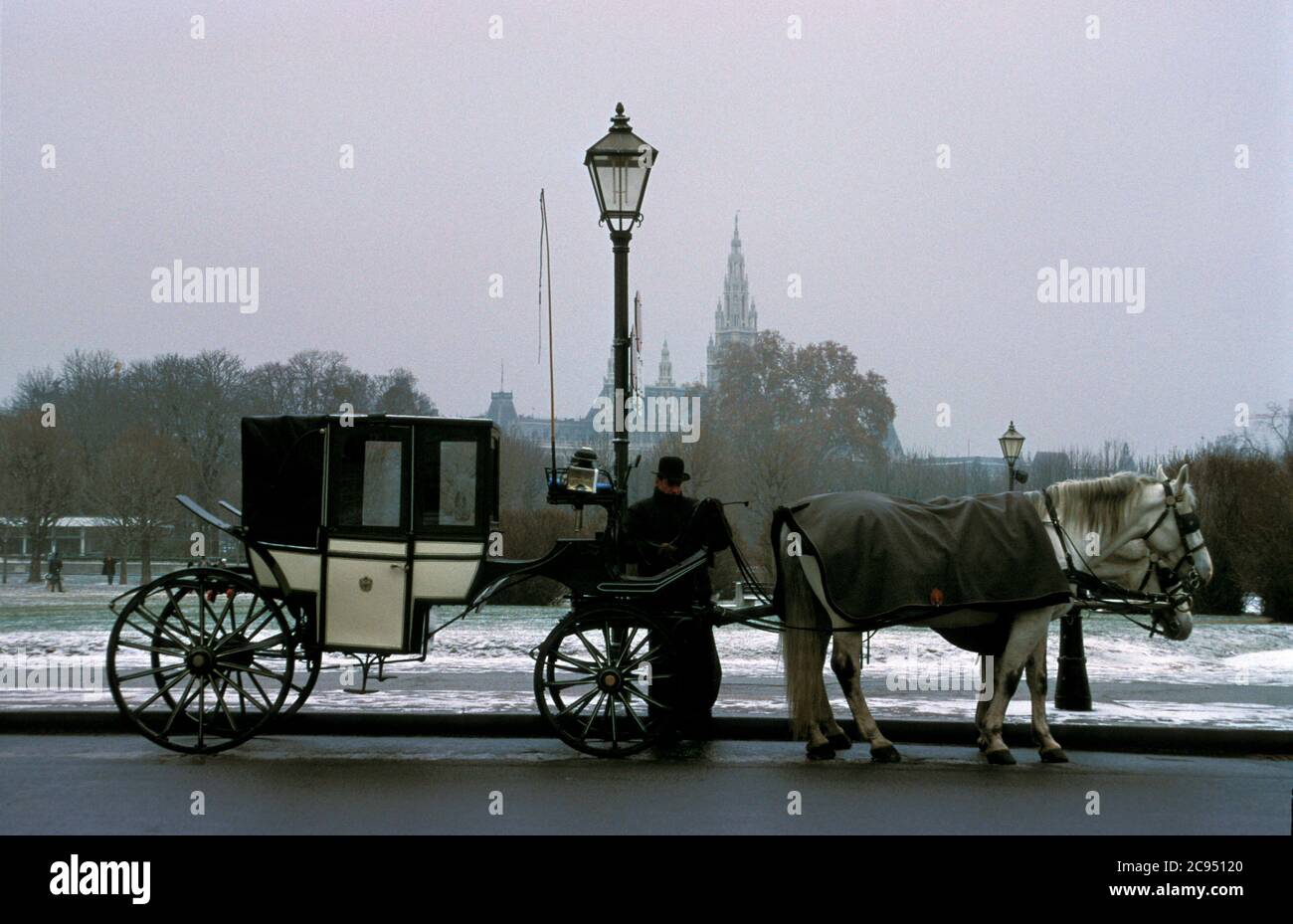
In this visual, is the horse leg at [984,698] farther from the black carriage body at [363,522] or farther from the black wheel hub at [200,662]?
the black wheel hub at [200,662]

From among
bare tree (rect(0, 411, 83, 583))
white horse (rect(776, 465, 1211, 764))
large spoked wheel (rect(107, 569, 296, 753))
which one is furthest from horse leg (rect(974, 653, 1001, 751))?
bare tree (rect(0, 411, 83, 583))

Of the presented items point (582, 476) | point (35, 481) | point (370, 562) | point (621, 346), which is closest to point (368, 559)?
point (370, 562)

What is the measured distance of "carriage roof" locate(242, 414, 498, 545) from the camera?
8641mm

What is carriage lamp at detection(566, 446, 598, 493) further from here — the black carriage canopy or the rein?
the rein

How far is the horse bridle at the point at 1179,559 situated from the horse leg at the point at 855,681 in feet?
6.60

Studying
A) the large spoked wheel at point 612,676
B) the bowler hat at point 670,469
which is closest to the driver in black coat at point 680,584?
the bowler hat at point 670,469

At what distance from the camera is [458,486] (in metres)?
8.80

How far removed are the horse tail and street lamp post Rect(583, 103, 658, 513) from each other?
200 centimetres

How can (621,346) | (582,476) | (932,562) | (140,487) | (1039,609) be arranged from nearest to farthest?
(932,562) → (1039,609) → (582,476) → (621,346) → (140,487)

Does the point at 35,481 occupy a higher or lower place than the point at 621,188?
lower

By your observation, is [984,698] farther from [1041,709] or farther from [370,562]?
[370,562]

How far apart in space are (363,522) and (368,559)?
0.25 meters
